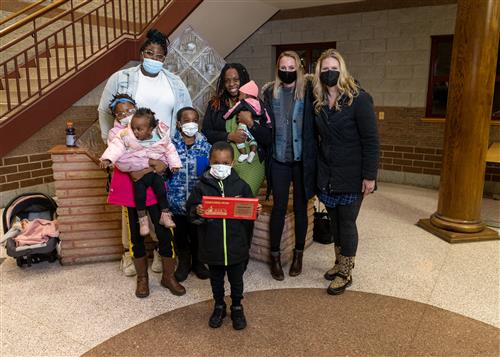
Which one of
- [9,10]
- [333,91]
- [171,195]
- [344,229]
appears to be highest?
[9,10]

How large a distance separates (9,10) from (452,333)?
6.50m

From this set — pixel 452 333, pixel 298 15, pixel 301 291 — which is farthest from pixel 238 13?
pixel 452 333

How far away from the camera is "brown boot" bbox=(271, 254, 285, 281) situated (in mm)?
2961

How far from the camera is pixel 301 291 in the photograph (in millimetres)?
2789

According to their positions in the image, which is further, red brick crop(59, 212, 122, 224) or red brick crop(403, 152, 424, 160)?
red brick crop(403, 152, 424, 160)

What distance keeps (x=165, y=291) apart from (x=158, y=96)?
4.42 ft

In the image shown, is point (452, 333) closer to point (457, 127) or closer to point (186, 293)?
point (186, 293)

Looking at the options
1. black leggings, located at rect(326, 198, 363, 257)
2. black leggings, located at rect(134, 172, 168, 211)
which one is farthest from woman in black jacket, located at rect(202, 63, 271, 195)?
black leggings, located at rect(326, 198, 363, 257)

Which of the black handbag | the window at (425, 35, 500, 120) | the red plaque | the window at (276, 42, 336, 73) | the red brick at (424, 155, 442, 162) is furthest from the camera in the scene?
the window at (276, 42, 336, 73)

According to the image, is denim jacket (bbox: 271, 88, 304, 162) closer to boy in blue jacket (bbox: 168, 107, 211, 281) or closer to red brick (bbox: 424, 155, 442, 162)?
boy in blue jacket (bbox: 168, 107, 211, 281)

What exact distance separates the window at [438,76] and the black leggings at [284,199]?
376 cm

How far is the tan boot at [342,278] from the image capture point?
2.74m

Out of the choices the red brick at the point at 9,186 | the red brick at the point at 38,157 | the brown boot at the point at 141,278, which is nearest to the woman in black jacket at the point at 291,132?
the brown boot at the point at 141,278

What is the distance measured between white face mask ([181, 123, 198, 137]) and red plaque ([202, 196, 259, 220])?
2.17 ft
